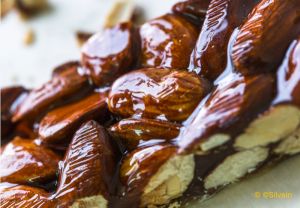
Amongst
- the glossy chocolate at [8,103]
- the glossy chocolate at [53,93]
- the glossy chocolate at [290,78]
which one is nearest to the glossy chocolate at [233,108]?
the glossy chocolate at [290,78]

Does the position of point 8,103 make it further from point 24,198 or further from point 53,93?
point 24,198

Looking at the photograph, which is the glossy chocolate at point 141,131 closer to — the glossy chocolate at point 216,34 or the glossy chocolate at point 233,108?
the glossy chocolate at point 233,108

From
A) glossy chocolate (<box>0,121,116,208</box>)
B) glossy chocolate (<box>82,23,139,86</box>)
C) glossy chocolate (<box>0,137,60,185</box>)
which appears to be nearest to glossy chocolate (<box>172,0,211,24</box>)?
glossy chocolate (<box>82,23,139,86</box>)

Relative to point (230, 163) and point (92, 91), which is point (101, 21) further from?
point (230, 163)

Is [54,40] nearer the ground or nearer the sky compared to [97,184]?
nearer the sky

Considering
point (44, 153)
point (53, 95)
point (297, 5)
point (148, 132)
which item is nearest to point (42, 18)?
point (53, 95)

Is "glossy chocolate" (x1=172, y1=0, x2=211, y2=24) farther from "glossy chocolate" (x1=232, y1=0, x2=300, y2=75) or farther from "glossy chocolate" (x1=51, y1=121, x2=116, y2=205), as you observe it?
"glossy chocolate" (x1=51, y1=121, x2=116, y2=205)
